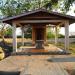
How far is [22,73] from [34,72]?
555mm

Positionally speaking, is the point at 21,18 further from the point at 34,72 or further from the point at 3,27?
the point at 3,27

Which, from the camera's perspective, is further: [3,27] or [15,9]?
[3,27]

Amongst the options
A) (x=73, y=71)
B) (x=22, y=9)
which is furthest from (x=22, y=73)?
(x=22, y=9)

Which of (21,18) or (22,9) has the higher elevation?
(22,9)

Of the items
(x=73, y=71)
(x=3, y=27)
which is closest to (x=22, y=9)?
(x=3, y=27)

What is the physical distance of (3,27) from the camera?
53375mm

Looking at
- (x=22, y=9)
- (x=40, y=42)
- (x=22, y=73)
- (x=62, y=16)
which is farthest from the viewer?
(x=22, y=9)

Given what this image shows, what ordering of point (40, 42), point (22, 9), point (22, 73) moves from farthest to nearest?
1. point (22, 9)
2. point (40, 42)
3. point (22, 73)

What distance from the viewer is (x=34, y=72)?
1114 centimetres

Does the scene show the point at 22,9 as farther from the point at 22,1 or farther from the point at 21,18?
the point at 21,18

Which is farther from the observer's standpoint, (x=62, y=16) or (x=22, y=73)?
(x=62, y=16)

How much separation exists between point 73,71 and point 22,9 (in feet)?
119

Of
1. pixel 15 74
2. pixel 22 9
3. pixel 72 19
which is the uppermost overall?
pixel 22 9

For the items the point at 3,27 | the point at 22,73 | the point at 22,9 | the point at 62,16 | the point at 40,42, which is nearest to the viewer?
the point at 22,73
